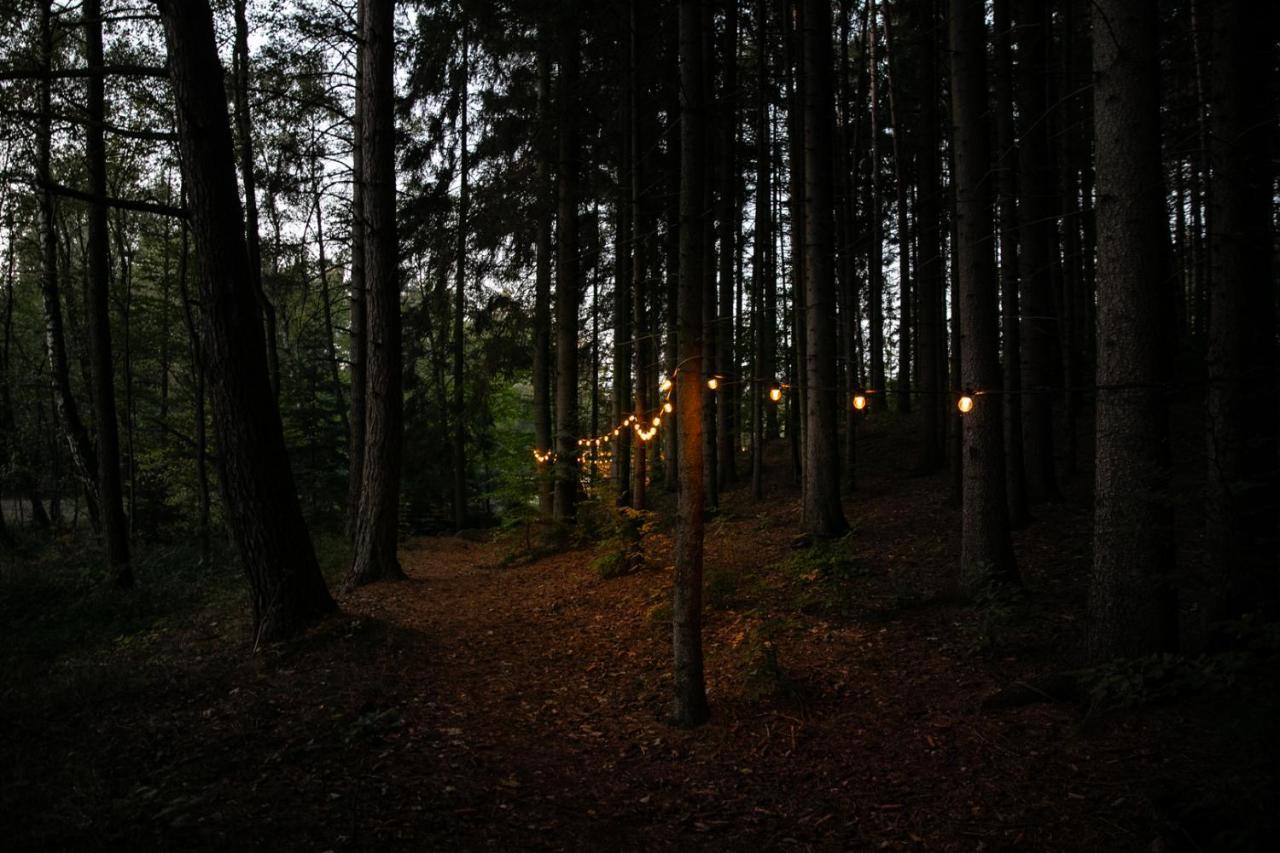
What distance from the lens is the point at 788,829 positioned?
4.04 m

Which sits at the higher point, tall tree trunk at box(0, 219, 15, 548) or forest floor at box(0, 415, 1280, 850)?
tall tree trunk at box(0, 219, 15, 548)

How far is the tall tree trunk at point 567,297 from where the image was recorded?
42.2ft

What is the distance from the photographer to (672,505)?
1575 centimetres

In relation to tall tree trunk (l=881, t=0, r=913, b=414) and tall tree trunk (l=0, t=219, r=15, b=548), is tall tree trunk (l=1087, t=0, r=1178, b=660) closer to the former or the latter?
tall tree trunk (l=881, t=0, r=913, b=414)

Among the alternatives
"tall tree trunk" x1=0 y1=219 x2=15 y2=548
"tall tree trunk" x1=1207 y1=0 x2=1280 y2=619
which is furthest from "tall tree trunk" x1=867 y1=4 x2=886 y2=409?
"tall tree trunk" x1=0 y1=219 x2=15 y2=548

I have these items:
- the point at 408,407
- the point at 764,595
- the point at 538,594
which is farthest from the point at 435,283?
the point at 764,595

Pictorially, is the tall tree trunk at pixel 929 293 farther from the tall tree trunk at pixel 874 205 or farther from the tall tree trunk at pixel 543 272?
the tall tree trunk at pixel 543 272

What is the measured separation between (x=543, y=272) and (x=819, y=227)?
7.19 meters

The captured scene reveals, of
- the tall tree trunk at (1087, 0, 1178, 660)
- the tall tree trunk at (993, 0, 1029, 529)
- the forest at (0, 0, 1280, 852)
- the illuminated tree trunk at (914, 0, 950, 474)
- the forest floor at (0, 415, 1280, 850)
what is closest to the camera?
the forest floor at (0, 415, 1280, 850)

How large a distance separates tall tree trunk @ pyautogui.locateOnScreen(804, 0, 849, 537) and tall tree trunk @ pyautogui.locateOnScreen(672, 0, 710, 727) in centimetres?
448

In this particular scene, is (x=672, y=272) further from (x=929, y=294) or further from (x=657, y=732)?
(x=657, y=732)

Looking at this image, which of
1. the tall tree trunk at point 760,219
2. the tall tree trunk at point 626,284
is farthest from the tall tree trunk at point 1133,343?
the tall tree trunk at point 626,284

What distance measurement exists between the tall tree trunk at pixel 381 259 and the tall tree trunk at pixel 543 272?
3.73 m

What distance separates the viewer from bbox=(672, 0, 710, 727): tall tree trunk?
510cm
